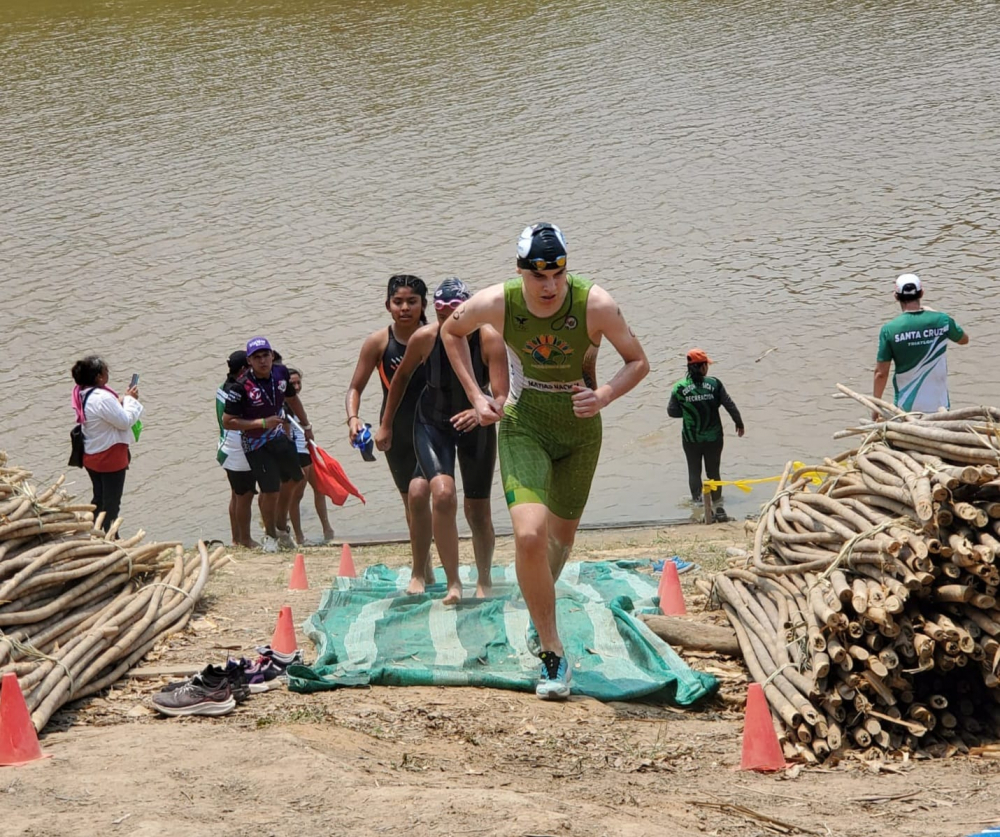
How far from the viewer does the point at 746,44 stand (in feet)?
100

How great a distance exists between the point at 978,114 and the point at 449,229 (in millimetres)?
10344

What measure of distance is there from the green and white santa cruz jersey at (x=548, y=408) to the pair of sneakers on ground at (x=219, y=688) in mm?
1474

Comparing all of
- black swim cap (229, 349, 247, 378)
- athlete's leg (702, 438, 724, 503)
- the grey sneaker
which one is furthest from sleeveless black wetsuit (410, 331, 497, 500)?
athlete's leg (702, 438, 724, 503)

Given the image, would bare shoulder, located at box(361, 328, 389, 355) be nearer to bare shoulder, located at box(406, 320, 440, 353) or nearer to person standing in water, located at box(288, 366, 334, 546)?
bare shoulder, located at box(406, 320, 440, 353)

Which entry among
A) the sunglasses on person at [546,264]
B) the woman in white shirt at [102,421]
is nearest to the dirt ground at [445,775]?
the sunglasses on person at [546,264]

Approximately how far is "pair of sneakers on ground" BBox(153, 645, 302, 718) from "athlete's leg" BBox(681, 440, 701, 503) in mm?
6844

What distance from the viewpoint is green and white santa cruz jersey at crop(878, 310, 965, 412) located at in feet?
33.8

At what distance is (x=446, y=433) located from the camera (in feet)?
26.7

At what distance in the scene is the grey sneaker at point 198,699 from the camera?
5.97m

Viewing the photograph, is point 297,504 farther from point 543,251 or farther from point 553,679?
point 543,251

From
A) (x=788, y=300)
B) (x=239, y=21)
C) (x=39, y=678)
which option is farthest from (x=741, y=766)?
(x=239, y=21)

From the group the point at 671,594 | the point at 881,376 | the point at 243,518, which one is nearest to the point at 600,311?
the point at 671,594

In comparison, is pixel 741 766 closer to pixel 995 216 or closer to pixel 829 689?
pixel 829 689

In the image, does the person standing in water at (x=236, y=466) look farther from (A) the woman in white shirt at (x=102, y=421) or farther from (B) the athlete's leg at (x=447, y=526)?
(B) the athlete's leg at (x=447, y=526)
